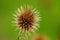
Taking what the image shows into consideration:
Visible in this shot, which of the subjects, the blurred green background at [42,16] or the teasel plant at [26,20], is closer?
the teasel plant at [26,20]

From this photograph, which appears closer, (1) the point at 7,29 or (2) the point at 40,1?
(1) the point at 7,29

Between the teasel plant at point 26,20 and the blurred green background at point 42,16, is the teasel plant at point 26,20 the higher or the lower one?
the lower one

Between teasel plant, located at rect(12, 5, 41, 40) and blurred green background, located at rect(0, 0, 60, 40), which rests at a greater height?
blurred green background, located at rect(0, 0, 60, 40)

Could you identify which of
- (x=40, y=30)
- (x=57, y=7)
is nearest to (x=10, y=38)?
(x=40, y=30)

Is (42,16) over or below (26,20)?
over

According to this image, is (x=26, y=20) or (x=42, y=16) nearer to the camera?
(x=26, y=20)

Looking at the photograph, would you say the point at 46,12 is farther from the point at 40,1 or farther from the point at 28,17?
the point at 28,17

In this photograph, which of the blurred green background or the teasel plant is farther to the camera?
the blurred green background

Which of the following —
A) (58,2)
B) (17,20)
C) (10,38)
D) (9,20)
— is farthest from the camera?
(58,2)
